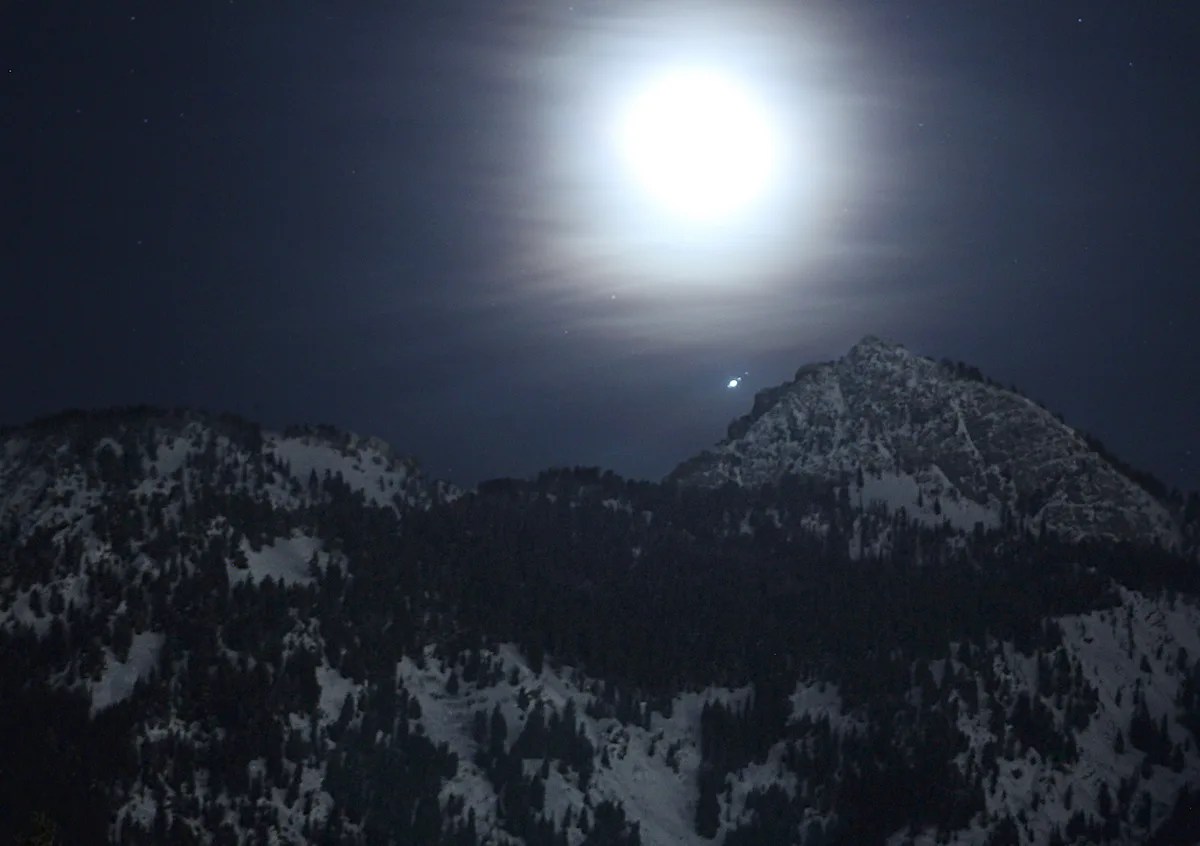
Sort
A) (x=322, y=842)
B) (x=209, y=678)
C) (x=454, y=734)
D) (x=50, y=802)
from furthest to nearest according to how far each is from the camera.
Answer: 1. (x=454, y=734)
2. (x=209, y=678)
3. (x=322, y=842)
4. (x=50, y=802)

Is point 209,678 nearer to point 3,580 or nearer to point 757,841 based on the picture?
point 3,580

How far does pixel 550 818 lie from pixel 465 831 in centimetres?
1177

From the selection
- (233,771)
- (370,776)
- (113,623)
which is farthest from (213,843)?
(113,623)

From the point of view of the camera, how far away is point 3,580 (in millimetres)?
199250

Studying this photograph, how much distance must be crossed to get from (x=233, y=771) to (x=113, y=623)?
28.3m

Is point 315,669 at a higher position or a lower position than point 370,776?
higher

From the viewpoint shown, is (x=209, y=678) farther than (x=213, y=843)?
Yes

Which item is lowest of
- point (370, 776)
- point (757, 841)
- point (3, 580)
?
point (757, 841)

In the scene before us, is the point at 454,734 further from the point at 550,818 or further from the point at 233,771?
the point at 233,771

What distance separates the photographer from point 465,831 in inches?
7175

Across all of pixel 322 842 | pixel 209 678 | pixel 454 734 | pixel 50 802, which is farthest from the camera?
pixel 454 734

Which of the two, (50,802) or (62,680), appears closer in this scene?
(50,802)

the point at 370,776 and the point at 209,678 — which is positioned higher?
the point at 209,678

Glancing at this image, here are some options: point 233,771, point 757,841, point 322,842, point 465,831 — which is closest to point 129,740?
point 233,771
